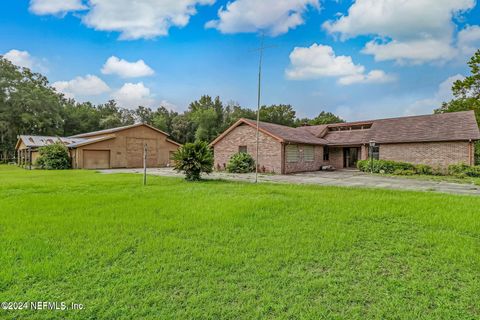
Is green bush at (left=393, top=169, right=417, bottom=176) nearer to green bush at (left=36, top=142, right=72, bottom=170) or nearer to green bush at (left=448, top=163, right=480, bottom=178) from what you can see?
green bush at (left=448, top=163, right=480, bottom=178)

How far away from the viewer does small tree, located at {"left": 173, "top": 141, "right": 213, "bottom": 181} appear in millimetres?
13234

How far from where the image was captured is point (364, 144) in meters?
21.8

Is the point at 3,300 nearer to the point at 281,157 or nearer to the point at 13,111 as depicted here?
the point at 281,157

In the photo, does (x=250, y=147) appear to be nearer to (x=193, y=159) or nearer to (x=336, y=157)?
(x=193, y=159)

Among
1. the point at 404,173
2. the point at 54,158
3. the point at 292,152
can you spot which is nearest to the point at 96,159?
the point at 54,158

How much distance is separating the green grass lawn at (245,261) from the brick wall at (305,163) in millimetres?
12041

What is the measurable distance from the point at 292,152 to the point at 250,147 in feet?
10.8

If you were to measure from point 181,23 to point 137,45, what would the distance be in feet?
13.5

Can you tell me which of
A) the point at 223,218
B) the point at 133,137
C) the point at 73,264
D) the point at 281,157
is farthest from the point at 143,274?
the point at 133,137

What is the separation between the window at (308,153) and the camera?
21055mm

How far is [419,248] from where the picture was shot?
14.6 ft

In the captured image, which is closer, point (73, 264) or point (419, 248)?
point (73, 264)

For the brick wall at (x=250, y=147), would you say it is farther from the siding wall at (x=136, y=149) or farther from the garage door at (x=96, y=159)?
the garage door at (x=96, y=159)

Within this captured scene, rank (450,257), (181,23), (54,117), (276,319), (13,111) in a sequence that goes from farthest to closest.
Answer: (54,117), (13,111), (181,23), (450,257), (276,319)
